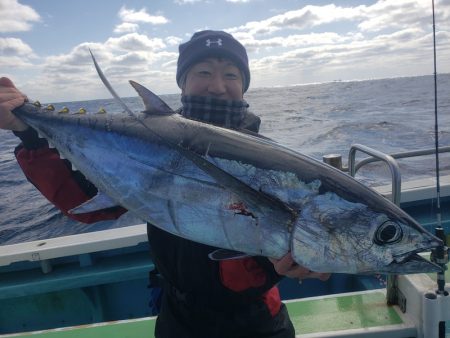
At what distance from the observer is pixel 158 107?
1.84 metres

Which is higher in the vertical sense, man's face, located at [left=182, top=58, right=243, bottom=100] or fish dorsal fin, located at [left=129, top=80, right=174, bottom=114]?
man's face, located at [left=182, top=58, right=243, bottom=100]

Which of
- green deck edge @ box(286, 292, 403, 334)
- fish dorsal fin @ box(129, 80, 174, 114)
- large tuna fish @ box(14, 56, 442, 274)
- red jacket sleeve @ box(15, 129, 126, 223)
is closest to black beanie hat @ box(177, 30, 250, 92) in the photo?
fish dorsal fin @ box(129, 80, 174, 114)

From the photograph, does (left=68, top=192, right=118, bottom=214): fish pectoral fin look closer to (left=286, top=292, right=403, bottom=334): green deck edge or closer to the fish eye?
the fish eye

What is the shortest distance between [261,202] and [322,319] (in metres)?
1.71

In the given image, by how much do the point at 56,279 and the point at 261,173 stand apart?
10.00ft

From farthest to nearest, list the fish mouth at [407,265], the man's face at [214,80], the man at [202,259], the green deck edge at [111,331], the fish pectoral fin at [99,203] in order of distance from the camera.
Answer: the green deck edge at [111,331]
the man's face at [214,80]
the man at [202,259]
the fish pectoral fin at [99,203]
the fish mouth at [407,265]

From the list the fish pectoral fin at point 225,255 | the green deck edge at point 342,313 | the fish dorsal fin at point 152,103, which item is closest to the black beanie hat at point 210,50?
the fish dorsal fin at point 152,103

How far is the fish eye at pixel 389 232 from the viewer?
147 centimetres

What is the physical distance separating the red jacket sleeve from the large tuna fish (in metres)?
0.64

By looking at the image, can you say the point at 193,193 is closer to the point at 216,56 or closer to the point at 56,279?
the point at 216,56

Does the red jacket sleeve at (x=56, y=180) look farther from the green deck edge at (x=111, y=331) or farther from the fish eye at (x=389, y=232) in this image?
the fish eye at (x=389, y=232)

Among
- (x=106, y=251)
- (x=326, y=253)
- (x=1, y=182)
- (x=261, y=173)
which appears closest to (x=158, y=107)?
(x=261, y=173)

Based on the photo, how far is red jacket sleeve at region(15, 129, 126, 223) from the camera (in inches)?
87.6

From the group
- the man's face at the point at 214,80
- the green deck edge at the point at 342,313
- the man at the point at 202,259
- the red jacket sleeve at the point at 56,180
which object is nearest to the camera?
the man at the point at 202,259
